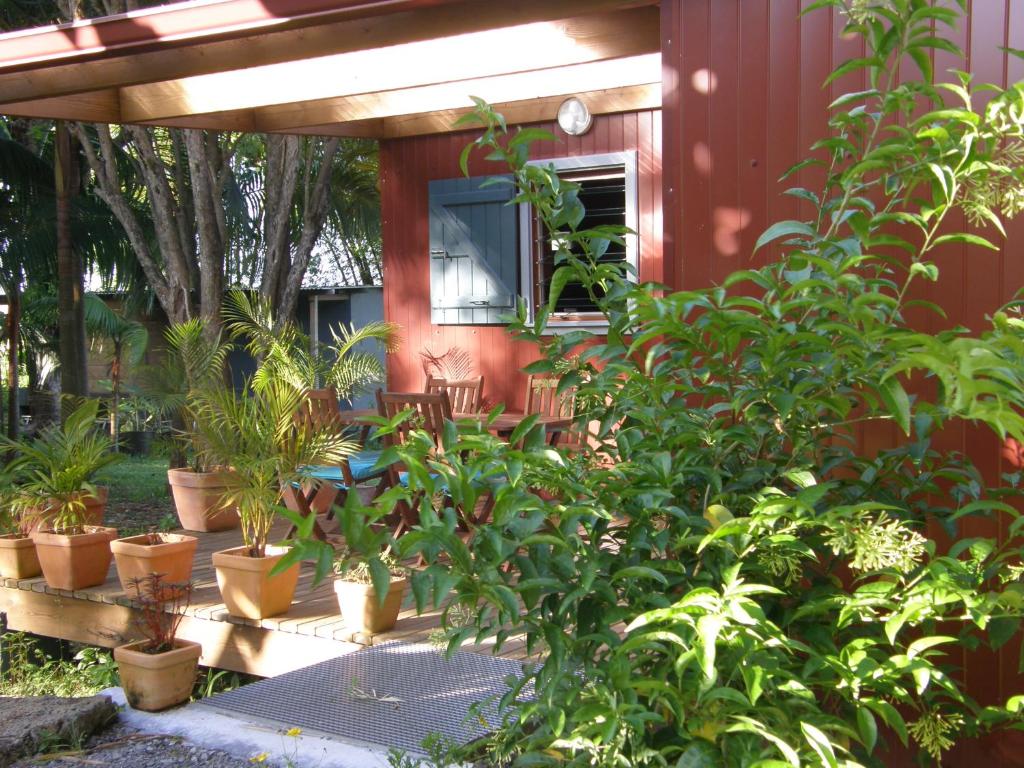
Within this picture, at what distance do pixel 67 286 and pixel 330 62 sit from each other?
4115 mm

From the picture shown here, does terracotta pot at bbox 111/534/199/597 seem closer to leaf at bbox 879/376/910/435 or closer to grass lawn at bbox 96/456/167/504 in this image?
grass lawn at bbox 96/456/167/504

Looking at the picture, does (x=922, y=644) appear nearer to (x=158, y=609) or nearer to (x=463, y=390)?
(x=158, y=609)

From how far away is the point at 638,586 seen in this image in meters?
1.97

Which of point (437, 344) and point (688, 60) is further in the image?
point (437, 344)

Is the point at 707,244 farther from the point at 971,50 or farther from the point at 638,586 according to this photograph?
the point at 638,586

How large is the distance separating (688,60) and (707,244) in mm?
564

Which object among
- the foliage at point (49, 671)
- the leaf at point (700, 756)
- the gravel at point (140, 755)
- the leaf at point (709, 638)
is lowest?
the foliage at point (49, 671)

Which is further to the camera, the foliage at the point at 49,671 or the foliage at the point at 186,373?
the foliage at the point at 186,373

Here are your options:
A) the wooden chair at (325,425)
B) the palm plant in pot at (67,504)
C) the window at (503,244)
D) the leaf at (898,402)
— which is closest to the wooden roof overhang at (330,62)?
the window at (503,244)

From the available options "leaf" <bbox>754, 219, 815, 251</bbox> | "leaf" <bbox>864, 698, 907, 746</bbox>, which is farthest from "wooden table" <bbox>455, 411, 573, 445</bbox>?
"leaf" <bbox>864, 698, 907, 746</bbox>

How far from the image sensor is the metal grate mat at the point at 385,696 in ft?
10.8

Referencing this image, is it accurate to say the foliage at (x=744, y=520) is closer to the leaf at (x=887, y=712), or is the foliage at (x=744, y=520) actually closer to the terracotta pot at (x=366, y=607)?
the leaf at (x=887, y=712)

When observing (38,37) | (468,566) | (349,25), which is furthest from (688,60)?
(38,37)

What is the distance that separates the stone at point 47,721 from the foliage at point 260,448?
100cm
